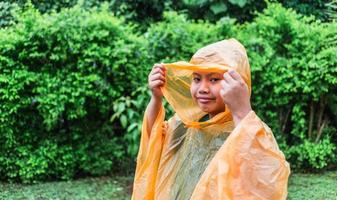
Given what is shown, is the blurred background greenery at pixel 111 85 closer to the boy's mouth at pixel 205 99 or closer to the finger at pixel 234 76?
the boy's mouth at pixel 205 99

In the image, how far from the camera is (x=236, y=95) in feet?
6.18

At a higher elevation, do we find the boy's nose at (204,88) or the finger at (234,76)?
the finger at (234,76)

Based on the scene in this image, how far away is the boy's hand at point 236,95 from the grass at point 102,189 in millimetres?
3582

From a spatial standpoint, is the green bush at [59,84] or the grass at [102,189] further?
the green bush at [59,84]

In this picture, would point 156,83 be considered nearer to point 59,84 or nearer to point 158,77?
point 158,77

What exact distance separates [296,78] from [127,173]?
2.10 meters

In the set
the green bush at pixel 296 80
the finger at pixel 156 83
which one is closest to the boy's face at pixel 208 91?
the finger at pixel 156 83

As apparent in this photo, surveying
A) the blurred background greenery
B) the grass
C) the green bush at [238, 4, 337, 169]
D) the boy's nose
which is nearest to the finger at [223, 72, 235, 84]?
the boy's nose

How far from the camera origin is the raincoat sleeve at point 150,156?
249 centimetres

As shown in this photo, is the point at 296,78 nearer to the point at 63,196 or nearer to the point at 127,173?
the point at 127,173

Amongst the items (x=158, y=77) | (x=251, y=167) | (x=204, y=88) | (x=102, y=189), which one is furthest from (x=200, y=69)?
(x=102, y=189)

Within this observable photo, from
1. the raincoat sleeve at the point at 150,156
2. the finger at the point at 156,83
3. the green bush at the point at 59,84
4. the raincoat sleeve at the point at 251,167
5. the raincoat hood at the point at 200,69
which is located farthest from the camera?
the green bush at the point at 59,84

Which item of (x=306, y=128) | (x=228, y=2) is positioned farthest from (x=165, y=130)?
(x=228, y=2)

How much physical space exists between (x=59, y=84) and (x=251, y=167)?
4.06 meters
